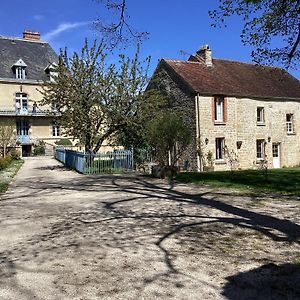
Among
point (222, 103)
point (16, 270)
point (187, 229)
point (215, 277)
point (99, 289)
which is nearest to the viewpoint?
point (99, 289)

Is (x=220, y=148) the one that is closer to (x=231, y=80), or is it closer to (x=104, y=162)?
(x=231, y=80)

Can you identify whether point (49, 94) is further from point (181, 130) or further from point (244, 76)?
point (244, 76)

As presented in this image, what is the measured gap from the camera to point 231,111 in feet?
83.9

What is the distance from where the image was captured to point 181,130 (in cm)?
1642

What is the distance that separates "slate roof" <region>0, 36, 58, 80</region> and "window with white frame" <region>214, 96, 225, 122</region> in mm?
26826

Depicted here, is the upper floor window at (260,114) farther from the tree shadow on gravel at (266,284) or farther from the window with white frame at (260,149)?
the tree shadow on gravel at (266,284)

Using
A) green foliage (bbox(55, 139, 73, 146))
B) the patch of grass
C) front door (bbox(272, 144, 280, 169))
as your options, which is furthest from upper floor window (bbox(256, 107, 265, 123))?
green foliage (bbox(55, 139, 73, 146))

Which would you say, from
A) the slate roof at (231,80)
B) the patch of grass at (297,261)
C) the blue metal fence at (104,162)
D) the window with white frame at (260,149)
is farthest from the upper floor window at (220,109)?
the patch of grass at (297,261)

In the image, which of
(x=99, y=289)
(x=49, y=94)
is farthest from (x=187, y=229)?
(x=49, y=94)

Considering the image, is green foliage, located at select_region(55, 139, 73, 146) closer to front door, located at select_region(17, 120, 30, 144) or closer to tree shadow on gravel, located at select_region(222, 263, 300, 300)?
front door, located at select_region(17, 120, 30, 144)

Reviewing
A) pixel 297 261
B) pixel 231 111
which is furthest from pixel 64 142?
pixel 297 261

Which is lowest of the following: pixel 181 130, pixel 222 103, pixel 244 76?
pixel 181 130

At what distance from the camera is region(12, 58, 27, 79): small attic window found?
43.7 meters

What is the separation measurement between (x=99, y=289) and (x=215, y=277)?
4.40 feet
